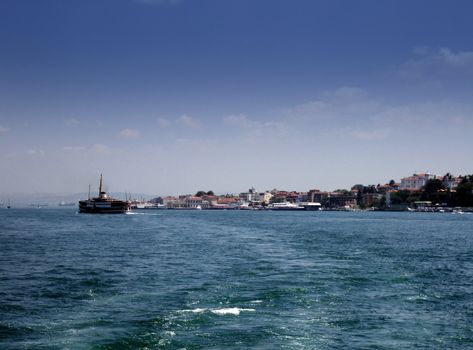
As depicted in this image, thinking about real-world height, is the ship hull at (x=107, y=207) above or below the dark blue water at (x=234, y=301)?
above

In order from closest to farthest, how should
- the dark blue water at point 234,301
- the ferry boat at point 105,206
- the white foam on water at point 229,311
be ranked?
the dark blue water at point 234,301, the white foam on water at point 229,311, the ferry boat at point 105,206

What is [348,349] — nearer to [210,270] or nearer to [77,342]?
[77,342]

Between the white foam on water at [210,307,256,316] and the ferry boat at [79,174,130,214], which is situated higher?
the ferry boat at [79,174,130,214]

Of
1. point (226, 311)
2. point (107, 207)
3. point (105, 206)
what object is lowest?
point (226, 311)

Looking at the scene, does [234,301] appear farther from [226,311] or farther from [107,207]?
[107,207]

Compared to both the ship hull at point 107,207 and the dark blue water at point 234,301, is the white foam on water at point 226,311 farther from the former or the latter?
the ship hull at point 107,207

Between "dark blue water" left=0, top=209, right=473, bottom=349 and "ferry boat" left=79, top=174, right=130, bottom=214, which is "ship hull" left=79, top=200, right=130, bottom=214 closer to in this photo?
"ferry boat" left=79, top=174, right=130, bottom=214

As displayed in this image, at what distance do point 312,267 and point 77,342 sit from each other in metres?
23.4

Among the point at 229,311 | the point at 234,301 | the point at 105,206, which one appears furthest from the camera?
the point at 105,206

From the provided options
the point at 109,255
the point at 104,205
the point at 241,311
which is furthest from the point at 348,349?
the point at 104,205

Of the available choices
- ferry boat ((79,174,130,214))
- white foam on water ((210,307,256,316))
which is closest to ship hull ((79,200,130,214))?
ferry boat ((79,174,130,214))

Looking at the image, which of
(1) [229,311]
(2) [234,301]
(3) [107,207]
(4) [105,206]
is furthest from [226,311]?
(4) [105,206]

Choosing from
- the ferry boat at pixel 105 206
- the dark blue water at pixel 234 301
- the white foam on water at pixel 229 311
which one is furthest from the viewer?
the ferry boat at pixel 105 206

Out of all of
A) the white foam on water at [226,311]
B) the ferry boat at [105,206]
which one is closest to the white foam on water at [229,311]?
the white foam on water at [226,311]
